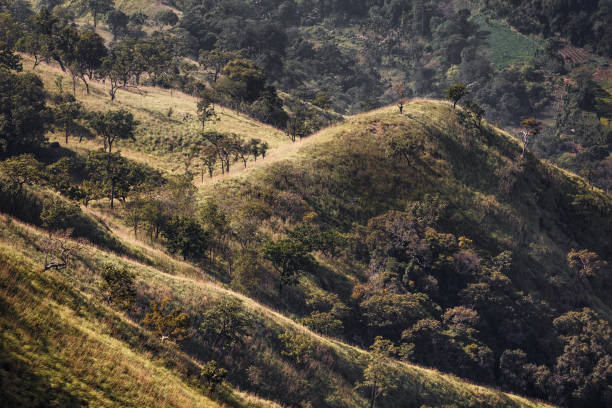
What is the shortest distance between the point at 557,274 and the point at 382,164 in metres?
35.7

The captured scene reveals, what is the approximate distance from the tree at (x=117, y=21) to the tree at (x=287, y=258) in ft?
561

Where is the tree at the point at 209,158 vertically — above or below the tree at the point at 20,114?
below

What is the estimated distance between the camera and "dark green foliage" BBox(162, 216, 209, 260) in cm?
5175

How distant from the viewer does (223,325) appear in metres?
37.6

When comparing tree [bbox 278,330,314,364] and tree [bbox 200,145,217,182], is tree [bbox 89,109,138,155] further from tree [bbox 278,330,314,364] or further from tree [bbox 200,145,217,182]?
tree [bbox 278,330,314,364]

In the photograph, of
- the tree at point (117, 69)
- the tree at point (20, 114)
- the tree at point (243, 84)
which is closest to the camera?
the tree at point (20, 114)

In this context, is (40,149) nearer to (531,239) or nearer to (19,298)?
(19,298)

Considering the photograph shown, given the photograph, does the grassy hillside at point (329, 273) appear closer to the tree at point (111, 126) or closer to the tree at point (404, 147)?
the tree at point (404, 147)

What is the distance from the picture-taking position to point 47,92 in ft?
295

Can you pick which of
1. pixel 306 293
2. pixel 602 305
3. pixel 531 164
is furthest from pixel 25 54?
pixel 602 305

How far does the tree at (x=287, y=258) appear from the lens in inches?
2152

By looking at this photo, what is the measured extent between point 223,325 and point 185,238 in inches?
655

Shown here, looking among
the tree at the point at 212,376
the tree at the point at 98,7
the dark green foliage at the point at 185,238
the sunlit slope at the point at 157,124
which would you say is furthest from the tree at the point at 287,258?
the tree at the point at 98,7

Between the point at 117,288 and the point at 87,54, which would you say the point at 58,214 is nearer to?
the point at 117,288
